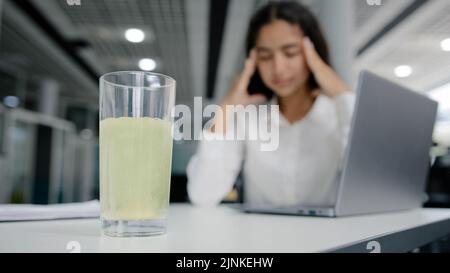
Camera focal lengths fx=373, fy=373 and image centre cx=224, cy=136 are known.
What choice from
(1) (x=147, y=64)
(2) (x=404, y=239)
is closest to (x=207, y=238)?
(2) (x=404, y=239)

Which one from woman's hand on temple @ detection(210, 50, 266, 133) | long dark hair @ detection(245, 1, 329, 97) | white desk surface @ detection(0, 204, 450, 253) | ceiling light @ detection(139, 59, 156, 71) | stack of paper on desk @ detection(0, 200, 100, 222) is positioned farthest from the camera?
long dark hair @ detection(245, 1, 329, 97)

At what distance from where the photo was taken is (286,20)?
0.94 m

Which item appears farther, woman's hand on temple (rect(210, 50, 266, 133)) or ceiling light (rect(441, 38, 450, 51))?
woman's hand on temple (rect(210, 50, 266, 133))

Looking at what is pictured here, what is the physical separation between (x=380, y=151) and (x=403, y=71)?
0.59ft

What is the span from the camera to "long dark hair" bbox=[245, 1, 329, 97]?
94 centimetres

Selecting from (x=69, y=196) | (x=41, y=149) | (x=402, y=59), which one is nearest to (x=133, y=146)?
(x=402, y=59)

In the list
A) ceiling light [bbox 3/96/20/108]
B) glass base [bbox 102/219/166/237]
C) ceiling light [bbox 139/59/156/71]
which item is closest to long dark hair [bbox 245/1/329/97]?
ceiling light [bbox 139/59/156/71]

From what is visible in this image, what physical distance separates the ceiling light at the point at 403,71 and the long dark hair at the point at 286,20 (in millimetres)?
348

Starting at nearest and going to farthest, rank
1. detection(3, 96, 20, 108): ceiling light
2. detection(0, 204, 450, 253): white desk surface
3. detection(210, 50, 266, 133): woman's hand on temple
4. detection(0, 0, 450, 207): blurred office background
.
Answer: detection(0, 204, 450, 253): white desk surface
detection(0, 0, 450, 207): blurred office background
detection(210, 50, 266, 133): woman's hand on temple
detection(3, 96, 20, 108): ceiling light

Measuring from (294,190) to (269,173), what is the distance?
76 mm

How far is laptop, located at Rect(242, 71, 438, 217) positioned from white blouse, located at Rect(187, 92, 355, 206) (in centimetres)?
27

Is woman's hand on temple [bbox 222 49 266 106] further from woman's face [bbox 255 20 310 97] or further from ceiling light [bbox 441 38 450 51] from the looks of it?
ceiling light [bbox 441 38 450 51]

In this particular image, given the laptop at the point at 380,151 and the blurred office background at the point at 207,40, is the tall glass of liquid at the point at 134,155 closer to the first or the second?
the blurred office background at the point at 207,40
